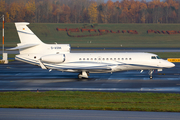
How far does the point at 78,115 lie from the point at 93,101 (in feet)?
12.8

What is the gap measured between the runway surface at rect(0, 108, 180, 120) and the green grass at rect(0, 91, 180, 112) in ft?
2.76

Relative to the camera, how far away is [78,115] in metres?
15.0

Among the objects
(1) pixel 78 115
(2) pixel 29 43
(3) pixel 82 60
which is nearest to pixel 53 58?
(3) pixel 82 60

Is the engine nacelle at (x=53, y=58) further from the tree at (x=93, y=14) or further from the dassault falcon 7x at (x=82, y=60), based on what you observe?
the tree at (x=93, y=14)

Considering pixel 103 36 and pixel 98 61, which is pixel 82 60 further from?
pixel 103 36

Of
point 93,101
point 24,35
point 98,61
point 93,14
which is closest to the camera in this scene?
point 93,101

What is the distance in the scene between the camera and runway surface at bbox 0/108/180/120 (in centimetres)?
1439

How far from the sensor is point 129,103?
18.1 meters

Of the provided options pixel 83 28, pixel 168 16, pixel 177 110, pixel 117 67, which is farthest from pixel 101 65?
pixel 168 16

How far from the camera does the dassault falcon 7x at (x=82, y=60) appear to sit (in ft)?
98.9

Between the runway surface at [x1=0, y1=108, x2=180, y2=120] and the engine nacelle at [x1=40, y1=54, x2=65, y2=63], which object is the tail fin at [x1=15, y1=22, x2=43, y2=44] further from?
the runway surface at [x1=0, y1=108, x2=180, y2=120]

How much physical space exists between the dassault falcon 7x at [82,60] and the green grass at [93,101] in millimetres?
8581

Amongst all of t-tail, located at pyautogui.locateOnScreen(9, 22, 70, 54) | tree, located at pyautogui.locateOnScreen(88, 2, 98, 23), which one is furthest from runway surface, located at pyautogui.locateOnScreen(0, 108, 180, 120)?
tree, located at pyautogui.locateOnScreen(88, 2, 98, 23)

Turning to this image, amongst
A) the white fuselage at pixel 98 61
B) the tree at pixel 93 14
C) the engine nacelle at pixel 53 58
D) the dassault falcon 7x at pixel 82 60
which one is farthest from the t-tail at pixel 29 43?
the tree at pixel 93 14
